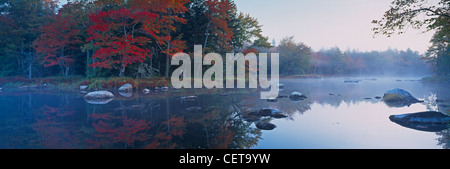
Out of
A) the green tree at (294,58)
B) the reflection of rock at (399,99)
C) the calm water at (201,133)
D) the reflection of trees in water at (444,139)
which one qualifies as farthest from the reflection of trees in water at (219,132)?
the green tree at (294,58)

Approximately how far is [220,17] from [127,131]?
17108 mm

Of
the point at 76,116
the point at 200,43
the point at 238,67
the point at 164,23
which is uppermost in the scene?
the point at 164,23

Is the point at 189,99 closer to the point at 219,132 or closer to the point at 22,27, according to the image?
the point at 219,132

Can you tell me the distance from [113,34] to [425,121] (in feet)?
63.6

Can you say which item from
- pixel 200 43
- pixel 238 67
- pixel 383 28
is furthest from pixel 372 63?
pixel 383 28

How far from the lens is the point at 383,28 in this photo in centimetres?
623

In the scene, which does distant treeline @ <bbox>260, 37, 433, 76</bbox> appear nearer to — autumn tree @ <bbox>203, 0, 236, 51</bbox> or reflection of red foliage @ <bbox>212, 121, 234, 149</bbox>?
autumn tree @ <bbox>203, 0, 236, 51</bbox>

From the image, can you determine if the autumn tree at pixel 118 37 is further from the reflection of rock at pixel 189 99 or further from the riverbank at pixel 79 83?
the reflection of rock at pixel 189 99

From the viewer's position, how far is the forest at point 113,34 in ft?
52.3

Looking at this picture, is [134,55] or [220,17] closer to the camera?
[134,55]

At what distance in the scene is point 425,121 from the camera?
569cm

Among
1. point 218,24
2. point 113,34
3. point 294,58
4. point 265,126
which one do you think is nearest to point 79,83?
point 113,34
